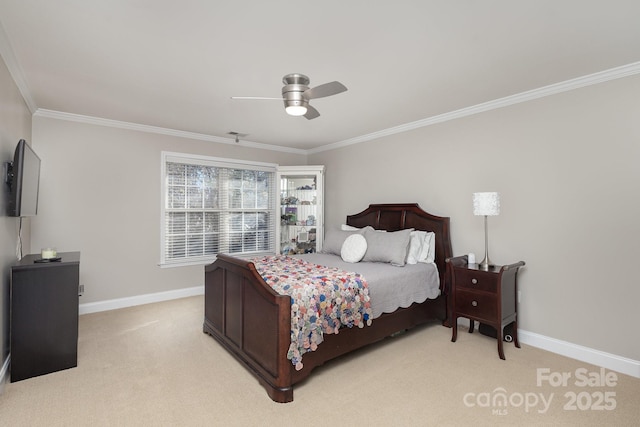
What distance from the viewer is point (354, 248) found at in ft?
12.1

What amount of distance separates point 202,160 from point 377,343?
11.7ft

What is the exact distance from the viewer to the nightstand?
113 inches

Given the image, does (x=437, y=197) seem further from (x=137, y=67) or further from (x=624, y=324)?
(x=137, y=67)

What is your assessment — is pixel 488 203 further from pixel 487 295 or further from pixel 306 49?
pixel 306 49

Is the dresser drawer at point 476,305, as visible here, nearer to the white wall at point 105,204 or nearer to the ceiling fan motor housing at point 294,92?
the ceiling fan motor housing at point 294,92

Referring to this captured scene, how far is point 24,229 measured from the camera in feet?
11.1

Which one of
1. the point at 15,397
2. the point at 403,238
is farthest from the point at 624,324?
the point at 15,397

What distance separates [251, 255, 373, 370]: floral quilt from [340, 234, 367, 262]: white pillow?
0.64 metres

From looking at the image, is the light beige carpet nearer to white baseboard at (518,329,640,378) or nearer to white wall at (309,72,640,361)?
white baseboard at (518,329,640,378)

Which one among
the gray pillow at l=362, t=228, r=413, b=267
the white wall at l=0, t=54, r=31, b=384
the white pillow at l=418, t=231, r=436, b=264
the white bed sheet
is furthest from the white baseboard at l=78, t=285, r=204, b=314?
the white pillow at l=418, t=231, r=436, b=264

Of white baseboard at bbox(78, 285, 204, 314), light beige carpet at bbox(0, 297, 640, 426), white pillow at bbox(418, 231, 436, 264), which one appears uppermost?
white pillow at bbox(418, 231, 436, 264)

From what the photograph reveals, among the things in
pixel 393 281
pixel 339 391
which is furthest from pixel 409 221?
pixel 339 391

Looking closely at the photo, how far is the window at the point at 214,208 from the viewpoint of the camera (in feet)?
15.3

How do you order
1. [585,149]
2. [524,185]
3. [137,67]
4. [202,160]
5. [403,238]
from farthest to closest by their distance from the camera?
[202,160] < [403,238] < [524,185] < [585,149] < [137,67]
